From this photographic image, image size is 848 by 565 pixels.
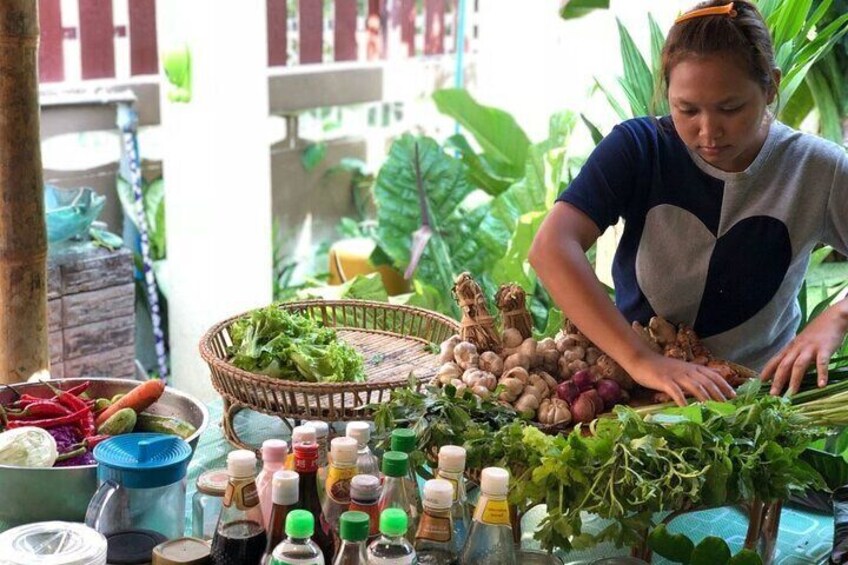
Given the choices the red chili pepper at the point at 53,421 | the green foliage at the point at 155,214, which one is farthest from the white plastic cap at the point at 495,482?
the green foliage at the point at 155,214

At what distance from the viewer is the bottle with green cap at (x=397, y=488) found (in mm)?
1361

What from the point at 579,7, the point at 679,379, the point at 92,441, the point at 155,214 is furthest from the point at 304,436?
the point at 155,214

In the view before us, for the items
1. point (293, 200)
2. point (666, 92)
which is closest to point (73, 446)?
point (666, 92)

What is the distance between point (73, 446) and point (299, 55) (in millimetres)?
4947

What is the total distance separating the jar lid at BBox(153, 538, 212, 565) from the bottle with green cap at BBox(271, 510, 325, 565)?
0.16 metres

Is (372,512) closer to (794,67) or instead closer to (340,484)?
(340,484)

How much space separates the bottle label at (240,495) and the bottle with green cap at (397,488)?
0.17 metres

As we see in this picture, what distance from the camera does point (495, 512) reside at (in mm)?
A: 1318

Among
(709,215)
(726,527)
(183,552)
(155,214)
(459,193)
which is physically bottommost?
(155,214)

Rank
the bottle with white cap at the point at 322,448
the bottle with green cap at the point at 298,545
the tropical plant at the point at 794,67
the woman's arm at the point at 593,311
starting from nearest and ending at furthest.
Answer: the bottle with green cap at the point at 298,545 < the bottle with white cap at the point at 322,448 < the woman's arm at the point at 593,311 < the tropical plant at the point at 794,67

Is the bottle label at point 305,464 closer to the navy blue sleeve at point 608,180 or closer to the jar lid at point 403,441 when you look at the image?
the jar lid at point 403,441

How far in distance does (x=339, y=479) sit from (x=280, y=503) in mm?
146

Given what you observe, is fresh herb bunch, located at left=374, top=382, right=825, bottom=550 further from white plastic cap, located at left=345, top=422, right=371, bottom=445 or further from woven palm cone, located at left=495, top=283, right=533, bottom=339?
woven palm cone, located at left=495, top=283, right=533, bottom=339

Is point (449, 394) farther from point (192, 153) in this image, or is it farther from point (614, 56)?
point (192, 153)
